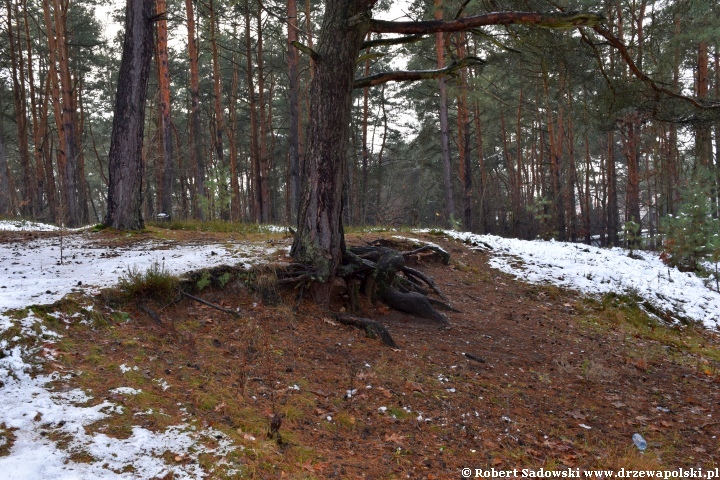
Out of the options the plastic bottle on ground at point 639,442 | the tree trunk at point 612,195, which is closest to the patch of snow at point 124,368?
the plastic bottle on ground at point 639,442

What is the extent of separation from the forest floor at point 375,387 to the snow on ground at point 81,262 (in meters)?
0.37

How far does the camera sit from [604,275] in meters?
9.26

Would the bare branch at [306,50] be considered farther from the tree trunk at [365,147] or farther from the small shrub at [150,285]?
the tree trunk at [365,147]

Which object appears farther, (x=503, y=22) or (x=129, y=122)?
(x=129, y=122)

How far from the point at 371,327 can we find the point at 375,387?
4.07ft

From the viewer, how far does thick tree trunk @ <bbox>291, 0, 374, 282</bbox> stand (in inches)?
217

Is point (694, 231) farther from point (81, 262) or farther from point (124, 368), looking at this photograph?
point (81, 262)

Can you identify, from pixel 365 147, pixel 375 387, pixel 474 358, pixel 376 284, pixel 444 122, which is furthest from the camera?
pixel 365 147

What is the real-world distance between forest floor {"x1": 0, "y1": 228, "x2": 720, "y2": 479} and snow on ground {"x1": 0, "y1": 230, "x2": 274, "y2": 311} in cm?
37

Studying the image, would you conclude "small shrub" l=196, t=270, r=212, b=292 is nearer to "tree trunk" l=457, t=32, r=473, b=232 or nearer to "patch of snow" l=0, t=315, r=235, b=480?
"patch of snow" l=0, t=315, r=235, b=480

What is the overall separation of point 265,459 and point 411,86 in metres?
24.0

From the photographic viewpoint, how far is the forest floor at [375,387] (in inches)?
116

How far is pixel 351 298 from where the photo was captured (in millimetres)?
5805

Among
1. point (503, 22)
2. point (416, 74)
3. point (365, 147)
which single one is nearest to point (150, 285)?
point (416, 74)
